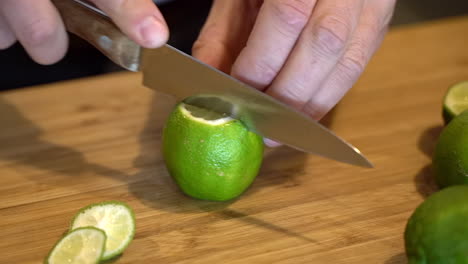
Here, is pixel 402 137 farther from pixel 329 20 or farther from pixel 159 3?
pixel 159 3

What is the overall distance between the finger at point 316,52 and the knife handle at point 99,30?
15.0 inches

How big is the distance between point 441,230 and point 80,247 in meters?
0.81

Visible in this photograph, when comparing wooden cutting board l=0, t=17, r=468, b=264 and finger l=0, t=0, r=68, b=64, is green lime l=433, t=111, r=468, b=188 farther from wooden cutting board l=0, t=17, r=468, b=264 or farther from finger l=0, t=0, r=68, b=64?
finger l=0, t=0, r=68, b=64

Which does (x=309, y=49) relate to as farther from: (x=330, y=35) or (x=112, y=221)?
(x=112, y=221)

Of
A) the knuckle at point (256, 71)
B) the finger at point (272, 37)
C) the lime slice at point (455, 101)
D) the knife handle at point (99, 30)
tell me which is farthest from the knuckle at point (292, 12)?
the lime slice at point (455, 101)

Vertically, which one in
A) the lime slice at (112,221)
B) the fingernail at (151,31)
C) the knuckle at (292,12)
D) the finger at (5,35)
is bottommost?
the lime slice at (112,221)

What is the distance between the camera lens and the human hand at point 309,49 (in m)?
1.46

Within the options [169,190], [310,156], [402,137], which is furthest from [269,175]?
[402,137]

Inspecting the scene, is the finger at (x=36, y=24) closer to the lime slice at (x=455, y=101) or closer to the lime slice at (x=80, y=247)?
the lime slice at (x=80, y=247)

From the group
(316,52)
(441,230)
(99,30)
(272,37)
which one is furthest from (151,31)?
Answer: (441,230)

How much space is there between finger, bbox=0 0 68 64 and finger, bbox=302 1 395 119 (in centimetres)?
69

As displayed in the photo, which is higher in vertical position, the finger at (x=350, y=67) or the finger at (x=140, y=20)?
the finger at (x=140, y=20)

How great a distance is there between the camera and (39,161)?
1.75 metres

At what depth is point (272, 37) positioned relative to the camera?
146 cm
